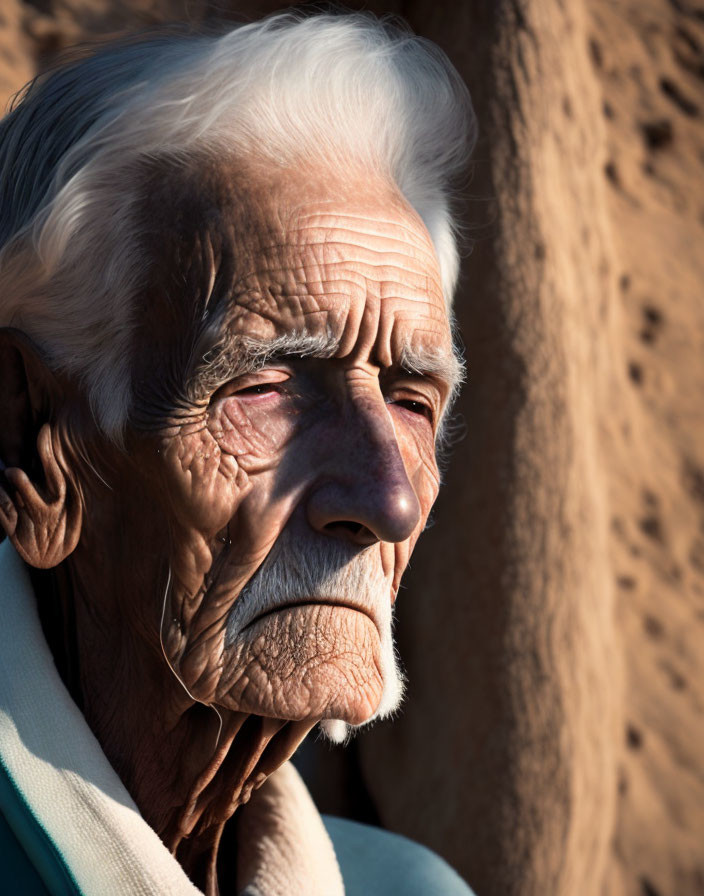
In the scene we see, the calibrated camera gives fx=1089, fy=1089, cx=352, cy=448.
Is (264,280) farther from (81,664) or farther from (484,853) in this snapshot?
(484,853)

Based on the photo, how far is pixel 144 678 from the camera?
172 cm

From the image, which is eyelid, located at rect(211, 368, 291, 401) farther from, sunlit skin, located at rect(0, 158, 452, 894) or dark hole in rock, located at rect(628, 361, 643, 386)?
dark hole in rock, located at rect(628, 361, 643, 386)

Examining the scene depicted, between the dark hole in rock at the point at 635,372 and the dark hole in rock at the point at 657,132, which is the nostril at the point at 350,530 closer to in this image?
the dark hole in rock at the point at 635,372

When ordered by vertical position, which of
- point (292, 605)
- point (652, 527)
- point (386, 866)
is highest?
point (292, 605)

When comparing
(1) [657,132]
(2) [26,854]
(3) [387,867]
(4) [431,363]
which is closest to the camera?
(2) [26,854]

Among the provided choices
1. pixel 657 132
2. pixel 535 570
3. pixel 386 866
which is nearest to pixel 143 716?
pixel 386 866

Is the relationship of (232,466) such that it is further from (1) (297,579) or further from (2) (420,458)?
(2) (420,458)

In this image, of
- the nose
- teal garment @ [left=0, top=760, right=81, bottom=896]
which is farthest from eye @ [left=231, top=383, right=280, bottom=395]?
teal garment @ [left=0, top=760, right=81, bottom=896]

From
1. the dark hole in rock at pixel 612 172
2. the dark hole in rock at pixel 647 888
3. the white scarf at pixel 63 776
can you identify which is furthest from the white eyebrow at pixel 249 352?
the dark hole in rock at pixel 647 888

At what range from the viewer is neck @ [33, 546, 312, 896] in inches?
67.8

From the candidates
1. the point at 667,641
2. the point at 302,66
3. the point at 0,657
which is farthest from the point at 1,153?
the point at 667,641

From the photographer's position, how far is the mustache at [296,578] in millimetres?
1639

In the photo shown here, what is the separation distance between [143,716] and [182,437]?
463mm

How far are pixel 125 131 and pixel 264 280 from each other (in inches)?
12.2
